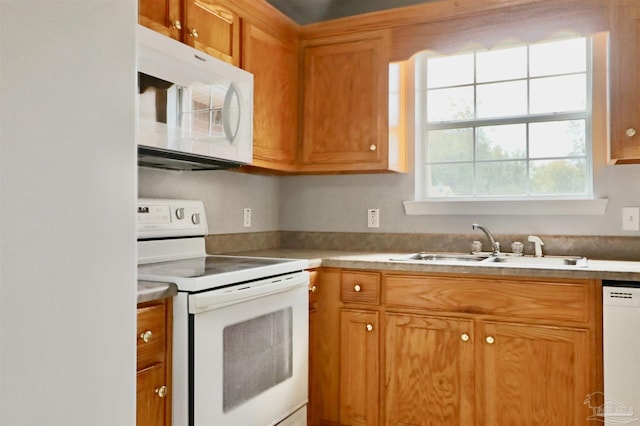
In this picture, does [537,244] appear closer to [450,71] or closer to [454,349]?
[454,349]

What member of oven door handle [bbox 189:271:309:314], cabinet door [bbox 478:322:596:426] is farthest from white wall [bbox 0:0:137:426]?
cabinet door [bbox 478:322:596:426]

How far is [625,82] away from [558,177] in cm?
61

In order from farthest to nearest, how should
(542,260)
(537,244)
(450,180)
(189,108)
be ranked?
(450,180) → (537,244) → (542,260) → (189,108)

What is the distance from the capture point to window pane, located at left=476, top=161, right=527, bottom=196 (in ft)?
9.18

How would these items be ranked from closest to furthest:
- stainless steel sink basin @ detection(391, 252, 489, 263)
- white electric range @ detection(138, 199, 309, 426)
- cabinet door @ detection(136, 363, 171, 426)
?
cabinet door @ detection(136, 363, 171, 426) → white electric range @ detection(138, 199, 309, 426) → stainless steel sink basin @ detection(391, 252, 489, 263)

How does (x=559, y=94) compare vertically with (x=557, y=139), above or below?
above

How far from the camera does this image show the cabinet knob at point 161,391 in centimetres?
158

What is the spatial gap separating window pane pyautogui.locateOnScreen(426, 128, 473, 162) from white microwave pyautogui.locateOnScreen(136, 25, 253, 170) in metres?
1.17

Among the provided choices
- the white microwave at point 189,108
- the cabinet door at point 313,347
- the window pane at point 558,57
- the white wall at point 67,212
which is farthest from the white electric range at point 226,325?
the window pane at point 558,57

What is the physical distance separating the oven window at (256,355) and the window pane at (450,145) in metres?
1.38

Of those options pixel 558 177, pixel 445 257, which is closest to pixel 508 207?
pixel 558 177

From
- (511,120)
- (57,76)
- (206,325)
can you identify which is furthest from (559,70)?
(57,76)

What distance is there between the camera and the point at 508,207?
272 centimetres

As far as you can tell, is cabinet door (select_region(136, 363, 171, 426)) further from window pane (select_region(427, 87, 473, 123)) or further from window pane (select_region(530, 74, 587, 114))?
window pane (select_region(530, 74, 587, 114))
